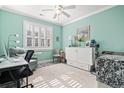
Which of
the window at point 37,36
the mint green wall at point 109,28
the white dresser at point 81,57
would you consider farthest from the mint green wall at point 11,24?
the mint green wall at point 109,28

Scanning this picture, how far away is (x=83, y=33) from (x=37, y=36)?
92.7 inches

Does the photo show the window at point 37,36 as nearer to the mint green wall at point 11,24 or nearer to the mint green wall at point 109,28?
the mint green wall at point 11,24

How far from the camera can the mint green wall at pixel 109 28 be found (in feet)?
10.3

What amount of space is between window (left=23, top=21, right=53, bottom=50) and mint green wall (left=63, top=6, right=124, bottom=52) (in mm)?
2226

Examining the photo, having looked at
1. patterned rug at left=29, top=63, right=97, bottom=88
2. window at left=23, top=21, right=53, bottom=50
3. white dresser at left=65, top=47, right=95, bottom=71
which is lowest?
patterned rug at left=29, top=63, right=97, bottom=88

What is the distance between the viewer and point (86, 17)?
14.3ft

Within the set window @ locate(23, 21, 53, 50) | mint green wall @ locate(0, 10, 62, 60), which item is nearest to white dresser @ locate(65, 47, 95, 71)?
window @ locate(23, 21, 53, 50)

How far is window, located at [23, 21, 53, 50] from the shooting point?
4539mm

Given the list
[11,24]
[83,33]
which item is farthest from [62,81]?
[11,24]

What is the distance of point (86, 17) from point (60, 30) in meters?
2.03

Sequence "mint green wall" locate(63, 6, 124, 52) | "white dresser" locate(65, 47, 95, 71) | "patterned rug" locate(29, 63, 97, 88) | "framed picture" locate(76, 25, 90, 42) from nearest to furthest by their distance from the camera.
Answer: "patterned rug" locate(29, 63, 97, 88), "mint green wall" locate(63, 6, 124, 52), "white dresser" locate(65, 47, 95, 71), "framed picture" locate(76, 25, 90, 42)

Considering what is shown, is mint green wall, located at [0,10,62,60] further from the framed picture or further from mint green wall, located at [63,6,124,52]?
mint green wall, located at [63,6,124,52]

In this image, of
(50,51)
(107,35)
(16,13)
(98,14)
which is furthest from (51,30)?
(107,35)

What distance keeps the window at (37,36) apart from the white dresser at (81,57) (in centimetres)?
142
